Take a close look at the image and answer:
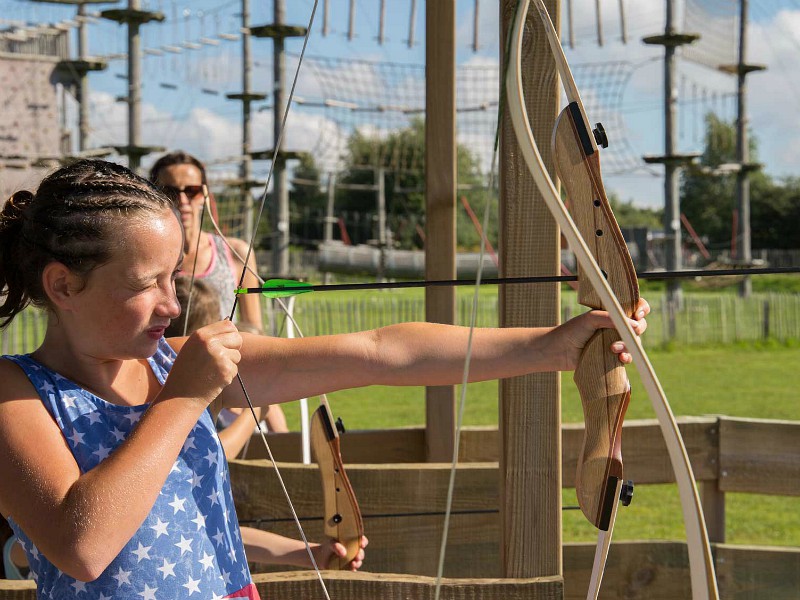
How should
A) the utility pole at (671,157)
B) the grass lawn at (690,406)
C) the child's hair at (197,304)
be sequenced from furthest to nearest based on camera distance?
the utility pole at (671,157) < the grass lawn at (690,406) < the child's hair at (197,304)

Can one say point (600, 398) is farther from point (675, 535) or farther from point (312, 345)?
point (675, 535)

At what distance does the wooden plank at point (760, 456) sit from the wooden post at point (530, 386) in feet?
4.90

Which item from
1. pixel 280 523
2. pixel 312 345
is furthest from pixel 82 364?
pixel 280 523

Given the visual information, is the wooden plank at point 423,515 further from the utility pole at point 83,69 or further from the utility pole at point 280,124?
the utility pole at point 83,69

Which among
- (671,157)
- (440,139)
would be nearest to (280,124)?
(671,157)

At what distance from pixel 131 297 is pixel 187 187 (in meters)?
1.87

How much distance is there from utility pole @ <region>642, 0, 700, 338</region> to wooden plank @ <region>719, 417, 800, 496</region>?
44.0ft

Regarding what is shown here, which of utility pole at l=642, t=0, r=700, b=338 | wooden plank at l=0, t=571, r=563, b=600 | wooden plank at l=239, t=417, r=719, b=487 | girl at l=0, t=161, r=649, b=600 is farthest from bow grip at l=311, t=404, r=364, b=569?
utility pole at l=642, t=0, r=700, b=338

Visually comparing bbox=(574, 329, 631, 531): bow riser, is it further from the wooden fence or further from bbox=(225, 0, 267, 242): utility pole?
bbox=(225, 0, 267, 242): utility pole

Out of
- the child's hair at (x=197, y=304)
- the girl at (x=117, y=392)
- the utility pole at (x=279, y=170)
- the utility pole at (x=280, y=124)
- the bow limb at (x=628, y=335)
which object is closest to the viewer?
the bow limb at (x=628, y=335)

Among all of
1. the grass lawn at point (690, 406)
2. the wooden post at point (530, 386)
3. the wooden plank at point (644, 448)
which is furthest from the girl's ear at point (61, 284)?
the grass lawn at point (690, 406)

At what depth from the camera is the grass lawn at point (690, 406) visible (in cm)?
514

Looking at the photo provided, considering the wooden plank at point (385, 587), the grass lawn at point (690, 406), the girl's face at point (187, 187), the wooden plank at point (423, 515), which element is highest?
the girl's face at point (187, 187)

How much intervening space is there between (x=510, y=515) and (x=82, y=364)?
2.49ft
